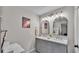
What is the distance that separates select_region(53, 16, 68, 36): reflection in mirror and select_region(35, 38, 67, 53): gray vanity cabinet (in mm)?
457

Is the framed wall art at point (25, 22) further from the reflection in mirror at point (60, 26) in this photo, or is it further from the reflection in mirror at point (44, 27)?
the reflection in mirror at point (60, 26)

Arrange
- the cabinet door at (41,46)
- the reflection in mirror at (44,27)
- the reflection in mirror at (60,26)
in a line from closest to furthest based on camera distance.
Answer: the reflection in mirror at (60,26) < the cabinet door at (41,46) < the reflection in mirror at (44,27)

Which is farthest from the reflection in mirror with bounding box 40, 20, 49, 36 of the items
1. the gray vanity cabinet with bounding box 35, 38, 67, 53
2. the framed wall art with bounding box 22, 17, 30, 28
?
the framed wall art with bounding box 22, 17, 30, 28

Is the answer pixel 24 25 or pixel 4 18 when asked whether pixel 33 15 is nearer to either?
pixel 24 25

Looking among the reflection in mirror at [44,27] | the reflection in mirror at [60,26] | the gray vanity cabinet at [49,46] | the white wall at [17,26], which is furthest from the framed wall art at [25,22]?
the reflection in mirror at [60,26]

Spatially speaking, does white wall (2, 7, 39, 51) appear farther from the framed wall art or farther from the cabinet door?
the cabinet door

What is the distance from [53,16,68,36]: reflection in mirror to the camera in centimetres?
226

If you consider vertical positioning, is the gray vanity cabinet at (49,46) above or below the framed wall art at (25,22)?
below

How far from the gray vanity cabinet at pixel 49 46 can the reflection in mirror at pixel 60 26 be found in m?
0.46

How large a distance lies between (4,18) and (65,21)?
184cm

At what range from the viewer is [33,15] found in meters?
2.58

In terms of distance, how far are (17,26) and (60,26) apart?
4.65ft

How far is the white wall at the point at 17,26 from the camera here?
1.81 m

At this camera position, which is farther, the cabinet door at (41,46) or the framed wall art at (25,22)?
the cabinet door at (41,46)
